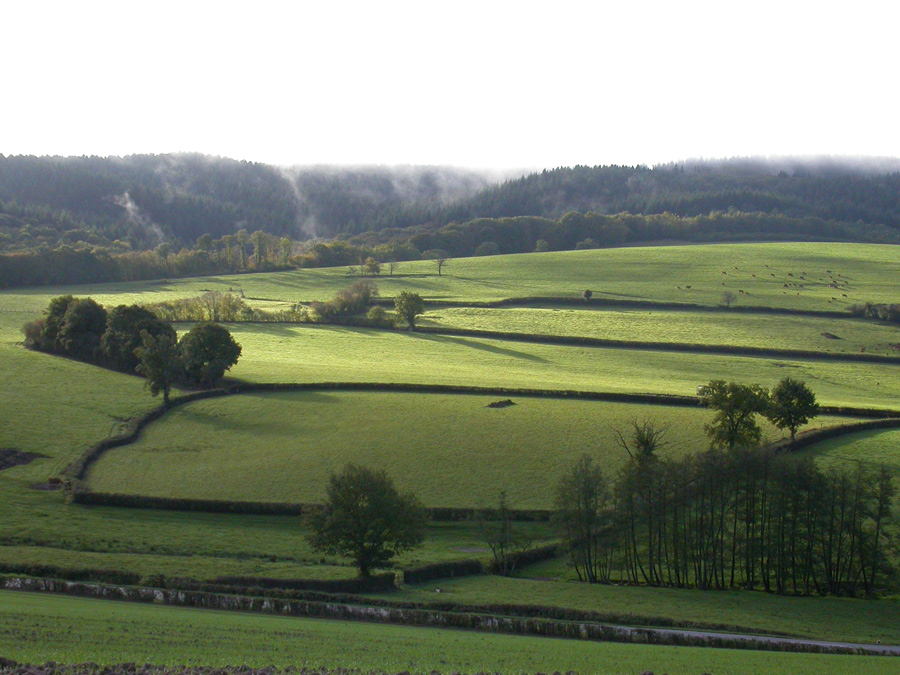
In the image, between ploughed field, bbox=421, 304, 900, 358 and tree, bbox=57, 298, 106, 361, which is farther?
ploughed field, bbox=421, 304, 900, 358

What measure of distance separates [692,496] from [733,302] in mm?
81405

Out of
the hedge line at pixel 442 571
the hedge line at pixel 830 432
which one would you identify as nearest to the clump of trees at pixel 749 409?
the hedge line at pixel 830 432

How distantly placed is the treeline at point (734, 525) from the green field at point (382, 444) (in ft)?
19.3

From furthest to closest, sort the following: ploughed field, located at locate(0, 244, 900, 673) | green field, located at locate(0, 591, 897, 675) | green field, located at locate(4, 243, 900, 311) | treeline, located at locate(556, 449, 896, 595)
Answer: green field, located at locate(4, 243, 900, 311) → treeline, located at locate(556, 449, 896, 595) → ploughed field, located at locate(0, 244, 900, 673) → green field, located at locate(0, 591, 897, 675)

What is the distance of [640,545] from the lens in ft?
161

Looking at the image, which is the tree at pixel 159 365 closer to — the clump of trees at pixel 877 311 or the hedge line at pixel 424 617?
the hedge line at pixel 424 617

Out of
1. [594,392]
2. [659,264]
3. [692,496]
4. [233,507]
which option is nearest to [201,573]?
[233,507]

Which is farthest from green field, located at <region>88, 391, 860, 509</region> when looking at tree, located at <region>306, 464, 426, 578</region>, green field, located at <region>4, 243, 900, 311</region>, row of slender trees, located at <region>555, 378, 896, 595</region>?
green field, located at <region>4, 243, 900, 311</region>

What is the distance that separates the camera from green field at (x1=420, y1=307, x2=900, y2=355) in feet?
328

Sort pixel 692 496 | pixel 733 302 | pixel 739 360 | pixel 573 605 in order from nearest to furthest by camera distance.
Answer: pixel 573 605 < pixel 692 496 < pixel 739 360 < pixel 733 302

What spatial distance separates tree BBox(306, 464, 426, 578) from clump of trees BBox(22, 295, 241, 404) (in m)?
32.4

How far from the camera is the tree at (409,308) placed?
368 ft

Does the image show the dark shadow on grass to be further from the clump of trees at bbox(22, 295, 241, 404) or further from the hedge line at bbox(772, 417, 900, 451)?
the hedge line at bbox(772, 417, 900, 451)

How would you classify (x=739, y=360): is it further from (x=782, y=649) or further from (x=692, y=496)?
(x=782, y=649)
